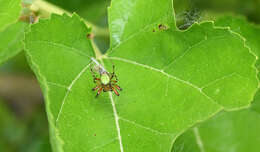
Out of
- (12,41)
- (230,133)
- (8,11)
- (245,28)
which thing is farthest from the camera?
(230,133)

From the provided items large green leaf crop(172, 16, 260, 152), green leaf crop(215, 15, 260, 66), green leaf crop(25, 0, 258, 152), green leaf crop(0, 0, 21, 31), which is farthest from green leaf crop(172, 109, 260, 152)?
green leaf crop(0, 0, 21, 31)

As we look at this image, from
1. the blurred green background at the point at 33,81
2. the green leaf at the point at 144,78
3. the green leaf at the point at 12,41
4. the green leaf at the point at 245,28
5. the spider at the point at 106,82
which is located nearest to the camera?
the green leaf at the point at 144,78

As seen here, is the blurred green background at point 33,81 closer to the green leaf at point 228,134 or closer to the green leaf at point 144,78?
the green leaf at point 144,78

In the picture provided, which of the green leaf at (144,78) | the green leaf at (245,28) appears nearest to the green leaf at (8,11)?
the green leaf at (144,78)

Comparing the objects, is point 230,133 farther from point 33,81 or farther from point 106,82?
point 33,81

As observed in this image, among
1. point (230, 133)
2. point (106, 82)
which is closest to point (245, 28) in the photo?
point (230, 133)

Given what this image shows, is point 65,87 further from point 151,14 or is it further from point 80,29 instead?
point 151,14
